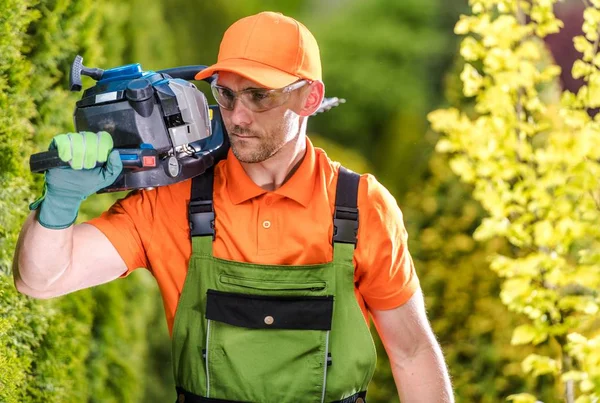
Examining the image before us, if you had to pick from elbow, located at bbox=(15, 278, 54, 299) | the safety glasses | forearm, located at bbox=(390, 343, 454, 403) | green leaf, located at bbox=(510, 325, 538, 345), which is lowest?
green leaf, located at bbox=(510, 325, 538, 345)

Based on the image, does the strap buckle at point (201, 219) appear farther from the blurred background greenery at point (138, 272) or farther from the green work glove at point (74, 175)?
the blurred background greenery at point (138, 272)

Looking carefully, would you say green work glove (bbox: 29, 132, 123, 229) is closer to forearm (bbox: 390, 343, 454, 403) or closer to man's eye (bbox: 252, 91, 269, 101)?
man's eye (bbox: 252, 91, 269, 101)

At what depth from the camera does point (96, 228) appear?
251 centimetres

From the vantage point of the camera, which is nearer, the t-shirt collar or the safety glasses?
the safety glasses

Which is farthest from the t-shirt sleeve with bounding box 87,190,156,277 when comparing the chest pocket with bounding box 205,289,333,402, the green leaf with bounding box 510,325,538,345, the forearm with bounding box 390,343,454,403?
the green leaf with bounding box 510,325,538,345

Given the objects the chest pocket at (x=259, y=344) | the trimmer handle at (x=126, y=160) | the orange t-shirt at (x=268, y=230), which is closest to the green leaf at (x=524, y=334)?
the orange t-shirt at (x=268, y=230)

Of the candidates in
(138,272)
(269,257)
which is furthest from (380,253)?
(138,272)

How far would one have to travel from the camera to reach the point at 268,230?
8.66 feet

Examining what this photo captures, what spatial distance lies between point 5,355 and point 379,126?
24.1 ft

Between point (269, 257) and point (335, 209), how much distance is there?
21 cm

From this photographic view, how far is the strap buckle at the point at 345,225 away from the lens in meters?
2.63

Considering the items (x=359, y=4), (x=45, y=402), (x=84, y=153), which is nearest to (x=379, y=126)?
(x=359, y=4)

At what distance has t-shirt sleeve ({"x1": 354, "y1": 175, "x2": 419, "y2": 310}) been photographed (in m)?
2.66

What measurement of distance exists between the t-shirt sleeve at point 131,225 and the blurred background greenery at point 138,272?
34 centimetres
